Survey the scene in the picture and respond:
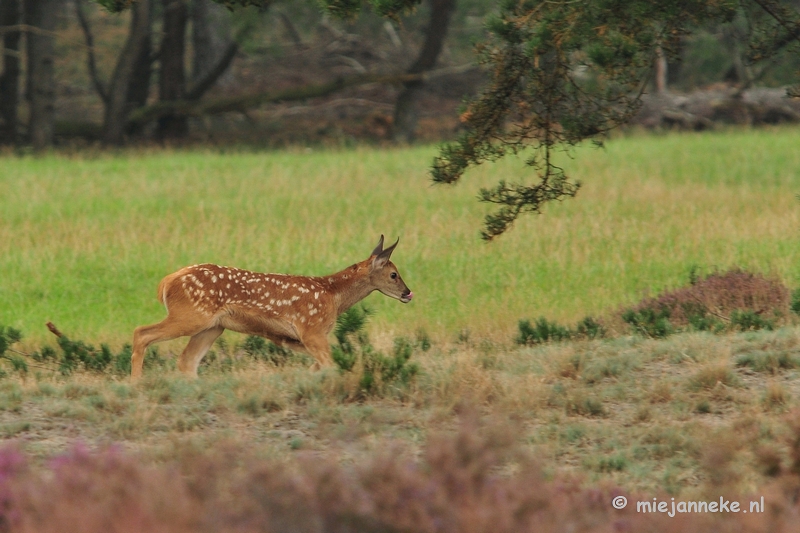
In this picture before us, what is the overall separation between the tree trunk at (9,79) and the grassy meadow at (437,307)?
5.39 metres

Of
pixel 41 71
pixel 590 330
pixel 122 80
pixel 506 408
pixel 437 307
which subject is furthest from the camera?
pixel 122 80

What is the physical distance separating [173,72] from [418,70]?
7.43 m

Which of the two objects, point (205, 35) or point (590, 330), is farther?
point (205, 35)

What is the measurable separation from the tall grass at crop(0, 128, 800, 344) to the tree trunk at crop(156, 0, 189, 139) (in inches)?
314

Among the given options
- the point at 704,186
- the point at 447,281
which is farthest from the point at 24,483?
the point at 704,186

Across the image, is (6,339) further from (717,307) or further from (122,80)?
(122,80)

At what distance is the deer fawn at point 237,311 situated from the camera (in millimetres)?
9547

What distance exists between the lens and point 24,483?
16.9ft

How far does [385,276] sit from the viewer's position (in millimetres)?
10445

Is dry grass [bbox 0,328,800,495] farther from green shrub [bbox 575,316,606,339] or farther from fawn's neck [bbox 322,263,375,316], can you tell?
green shrub [bbox 575,316,606,339]

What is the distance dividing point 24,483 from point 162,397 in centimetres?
325

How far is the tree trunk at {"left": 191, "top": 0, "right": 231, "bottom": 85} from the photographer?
34.1m

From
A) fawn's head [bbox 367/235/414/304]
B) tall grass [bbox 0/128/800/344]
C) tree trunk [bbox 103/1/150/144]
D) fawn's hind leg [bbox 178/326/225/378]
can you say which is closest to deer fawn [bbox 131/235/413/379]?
fawn's hind leg [bbox 178/326/225/378]

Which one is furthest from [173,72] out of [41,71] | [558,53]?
[558,53]
